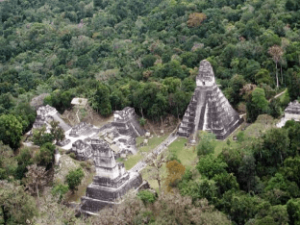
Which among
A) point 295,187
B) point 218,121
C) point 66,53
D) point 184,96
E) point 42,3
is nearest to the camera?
point 295,187

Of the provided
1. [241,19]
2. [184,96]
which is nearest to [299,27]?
[241,19]

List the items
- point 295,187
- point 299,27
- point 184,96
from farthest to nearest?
point 299,27, point 184,96, point 295,187

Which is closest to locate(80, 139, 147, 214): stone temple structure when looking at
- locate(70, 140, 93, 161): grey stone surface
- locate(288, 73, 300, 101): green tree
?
locate(70, 140, 93, 161): grey stone surface

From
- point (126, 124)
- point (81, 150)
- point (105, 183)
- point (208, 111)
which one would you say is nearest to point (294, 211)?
point (105, 183)

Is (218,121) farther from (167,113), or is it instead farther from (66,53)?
(66,53)

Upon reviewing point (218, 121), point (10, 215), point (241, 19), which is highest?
point (241, 19)

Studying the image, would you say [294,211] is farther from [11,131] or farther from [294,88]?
[11,131]

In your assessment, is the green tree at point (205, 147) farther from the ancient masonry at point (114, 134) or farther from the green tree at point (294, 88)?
the green tree at point (294, 88)
